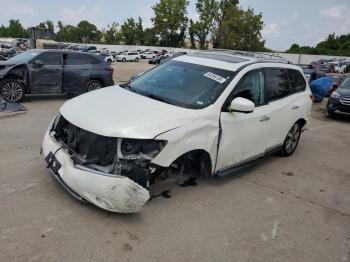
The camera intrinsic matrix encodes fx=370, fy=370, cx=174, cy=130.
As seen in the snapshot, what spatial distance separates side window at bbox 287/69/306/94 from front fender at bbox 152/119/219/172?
2.52 m

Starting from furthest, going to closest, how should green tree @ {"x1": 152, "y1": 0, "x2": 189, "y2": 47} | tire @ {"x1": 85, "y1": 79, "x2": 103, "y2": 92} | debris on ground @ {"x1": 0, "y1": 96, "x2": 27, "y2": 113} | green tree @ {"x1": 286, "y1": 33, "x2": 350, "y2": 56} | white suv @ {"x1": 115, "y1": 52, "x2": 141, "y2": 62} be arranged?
green tree @ {"x1": 152, "y1": 0, "x2": 189, "y2": 47}, green tree @ {"x1": 286, "y1": 33, "x2": 350, "y2": 56}, white suv @ {"x1": 115, "y1": 52, "x2": 141, "y2": 62}, tire @ {"x1": 85, "y1": 79, "x2": 103, "y2": 92}, debris on ground @ {"x1": 0, "y1": 96, "x2": 27, "y2": 113}

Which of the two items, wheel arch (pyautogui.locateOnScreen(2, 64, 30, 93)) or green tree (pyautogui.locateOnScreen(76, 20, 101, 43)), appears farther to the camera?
green tree (pyautogui.locateOnScreen(76, 20, 101, 43))

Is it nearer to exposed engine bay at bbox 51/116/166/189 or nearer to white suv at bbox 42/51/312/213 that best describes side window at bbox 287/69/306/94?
white suv at bbox 42/51/312/213

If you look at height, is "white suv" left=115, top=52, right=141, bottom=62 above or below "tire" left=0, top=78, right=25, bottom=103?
below

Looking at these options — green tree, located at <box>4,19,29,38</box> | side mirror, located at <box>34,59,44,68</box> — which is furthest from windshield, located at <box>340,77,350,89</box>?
green tree, located at <box>4,19,29,38</box>

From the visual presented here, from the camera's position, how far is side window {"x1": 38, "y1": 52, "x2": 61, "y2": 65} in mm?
10805

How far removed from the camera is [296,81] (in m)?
6.57

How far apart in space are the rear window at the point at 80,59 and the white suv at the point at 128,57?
43.5 m

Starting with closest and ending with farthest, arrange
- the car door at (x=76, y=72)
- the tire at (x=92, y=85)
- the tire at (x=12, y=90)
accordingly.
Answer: the tire at (x=12, y=90) < the car door at (x=76, y=72) < the tire at (x=92, y=85)

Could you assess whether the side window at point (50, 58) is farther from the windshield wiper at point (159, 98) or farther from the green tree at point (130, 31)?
the green tree at point (130, 31)

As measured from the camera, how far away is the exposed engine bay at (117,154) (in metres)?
3.74

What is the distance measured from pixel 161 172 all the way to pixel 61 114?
1.38m

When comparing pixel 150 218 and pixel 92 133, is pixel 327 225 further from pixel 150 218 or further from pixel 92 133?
pixel 92 133

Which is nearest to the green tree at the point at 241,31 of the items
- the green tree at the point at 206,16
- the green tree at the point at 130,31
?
the green tree at the point at 206,16
